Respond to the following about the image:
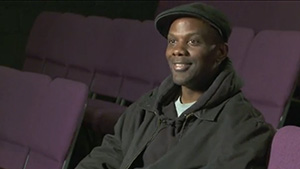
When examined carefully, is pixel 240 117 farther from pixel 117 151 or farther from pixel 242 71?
pixel 242 71

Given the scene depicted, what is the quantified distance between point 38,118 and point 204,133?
1.55 ft

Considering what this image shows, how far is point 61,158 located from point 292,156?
1.81ft

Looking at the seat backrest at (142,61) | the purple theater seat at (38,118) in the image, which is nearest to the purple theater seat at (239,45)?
the seat backrest at (142,61)

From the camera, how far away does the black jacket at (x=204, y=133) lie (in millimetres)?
797

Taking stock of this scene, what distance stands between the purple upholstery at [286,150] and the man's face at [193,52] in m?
0.18

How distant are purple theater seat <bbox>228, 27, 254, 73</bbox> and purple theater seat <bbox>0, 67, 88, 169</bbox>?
20.5 inches

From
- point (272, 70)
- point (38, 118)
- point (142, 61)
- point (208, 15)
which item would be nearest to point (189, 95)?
point (208, 15)

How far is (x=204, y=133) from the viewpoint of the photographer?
850 mm

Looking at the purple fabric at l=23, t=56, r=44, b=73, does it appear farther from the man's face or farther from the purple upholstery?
the purple upholstery

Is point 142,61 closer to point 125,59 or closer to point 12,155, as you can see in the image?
point 125,59

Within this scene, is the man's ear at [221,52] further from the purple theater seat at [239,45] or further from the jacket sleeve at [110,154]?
the purple theater seat at [239,45]

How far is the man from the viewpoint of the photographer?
808 millimetres

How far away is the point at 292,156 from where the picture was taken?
741 millimetres

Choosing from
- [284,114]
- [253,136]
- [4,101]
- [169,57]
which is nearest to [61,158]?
[4,101]
